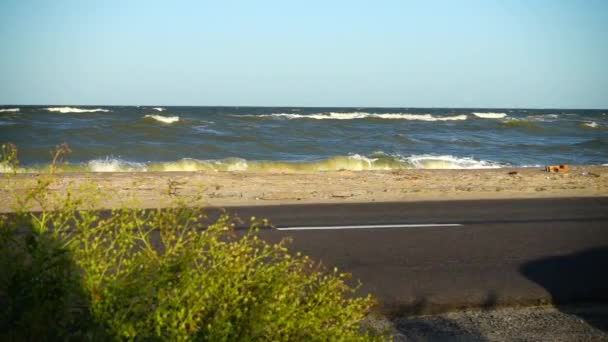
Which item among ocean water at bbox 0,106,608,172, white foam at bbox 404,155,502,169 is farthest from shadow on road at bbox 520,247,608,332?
white foam at bbox 404,155,502,169

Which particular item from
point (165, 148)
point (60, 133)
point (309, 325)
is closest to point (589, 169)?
point (165, 148)

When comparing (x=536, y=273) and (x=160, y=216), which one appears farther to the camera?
(x=536, y=273)

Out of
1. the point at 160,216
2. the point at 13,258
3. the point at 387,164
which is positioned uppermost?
the point at 160,216

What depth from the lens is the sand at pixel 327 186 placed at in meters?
11.9

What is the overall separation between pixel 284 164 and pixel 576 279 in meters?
14.2

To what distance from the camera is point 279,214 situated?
10031mm

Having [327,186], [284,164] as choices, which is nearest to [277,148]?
[284,164]

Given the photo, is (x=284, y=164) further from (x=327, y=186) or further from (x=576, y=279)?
(x=576, y=279)

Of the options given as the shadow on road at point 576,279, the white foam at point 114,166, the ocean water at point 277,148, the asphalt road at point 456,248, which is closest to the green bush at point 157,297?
the asphalt road at point 456,248

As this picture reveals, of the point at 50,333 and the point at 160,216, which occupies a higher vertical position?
the point at 160,216

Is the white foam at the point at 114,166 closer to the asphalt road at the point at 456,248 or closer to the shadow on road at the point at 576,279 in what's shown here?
the asphalt road at the point at 456,248

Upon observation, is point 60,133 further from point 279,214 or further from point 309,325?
point 309,325

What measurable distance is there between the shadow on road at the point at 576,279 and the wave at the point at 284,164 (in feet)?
37.9

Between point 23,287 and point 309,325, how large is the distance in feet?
4.84
